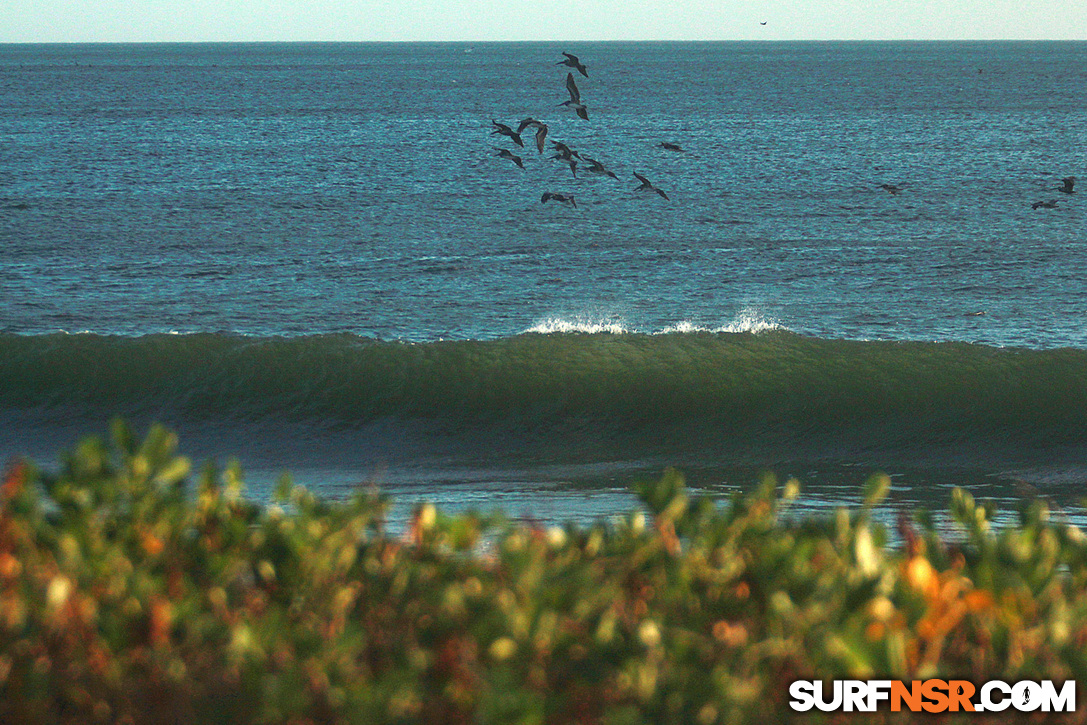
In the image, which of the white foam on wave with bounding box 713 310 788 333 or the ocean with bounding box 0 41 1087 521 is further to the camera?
the white foam on wave with bounding box 713 310 788 333

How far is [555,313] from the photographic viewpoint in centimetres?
2556

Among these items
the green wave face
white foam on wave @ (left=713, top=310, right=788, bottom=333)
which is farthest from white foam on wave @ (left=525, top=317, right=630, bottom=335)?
the green wave face

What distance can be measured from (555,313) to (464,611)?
2297 centimetres

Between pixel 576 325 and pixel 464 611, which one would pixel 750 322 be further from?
pixel 464 611

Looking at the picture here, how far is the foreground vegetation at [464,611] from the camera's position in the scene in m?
2.36

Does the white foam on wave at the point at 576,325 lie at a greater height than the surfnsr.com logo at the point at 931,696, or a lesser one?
greater

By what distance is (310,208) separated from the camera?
4269 centimetres

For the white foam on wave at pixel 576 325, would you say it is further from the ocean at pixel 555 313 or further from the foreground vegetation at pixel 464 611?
the foreground vegetation at pixel 464 611

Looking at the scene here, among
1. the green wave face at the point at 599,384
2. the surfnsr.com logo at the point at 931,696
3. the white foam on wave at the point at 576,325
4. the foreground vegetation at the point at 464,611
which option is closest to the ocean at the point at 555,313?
the green wave face at the point at 599,384

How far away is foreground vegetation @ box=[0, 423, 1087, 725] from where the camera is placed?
236cm

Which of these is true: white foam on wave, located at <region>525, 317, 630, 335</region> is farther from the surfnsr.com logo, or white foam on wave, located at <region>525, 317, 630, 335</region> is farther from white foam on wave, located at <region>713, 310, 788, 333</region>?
the surfnsr.com logo

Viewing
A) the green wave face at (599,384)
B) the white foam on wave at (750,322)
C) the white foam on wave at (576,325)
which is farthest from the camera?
the white foam on wave at (750,322)

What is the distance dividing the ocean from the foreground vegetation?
1452 millimetres

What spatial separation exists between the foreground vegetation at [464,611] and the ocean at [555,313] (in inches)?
57.2
